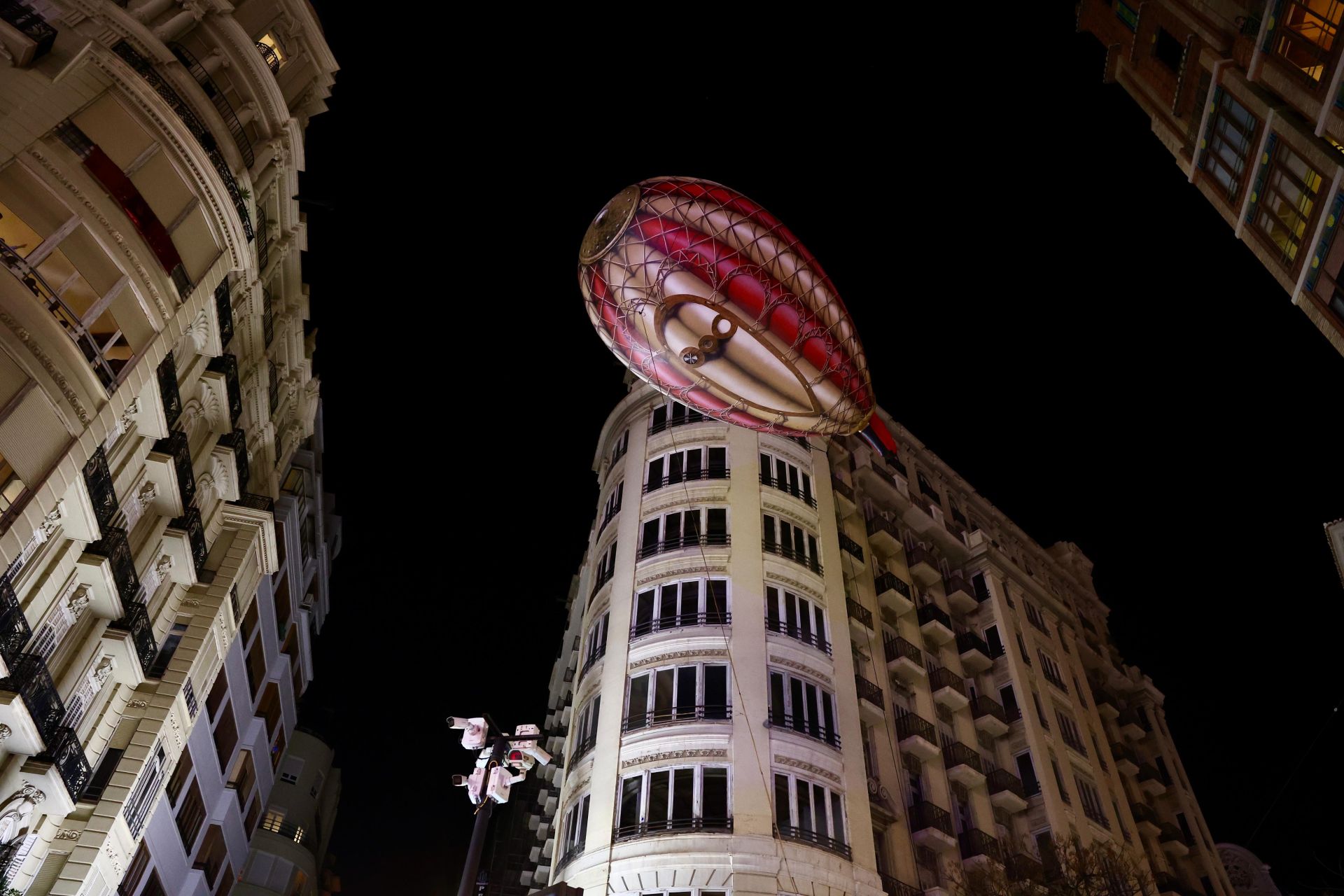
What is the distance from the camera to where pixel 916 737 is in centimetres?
3111

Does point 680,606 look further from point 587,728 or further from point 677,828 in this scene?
point 677,828

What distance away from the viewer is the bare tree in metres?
24.5

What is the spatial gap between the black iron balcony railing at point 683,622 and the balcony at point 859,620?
5.85m

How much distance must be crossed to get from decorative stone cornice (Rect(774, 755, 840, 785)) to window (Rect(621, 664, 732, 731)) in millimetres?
1911

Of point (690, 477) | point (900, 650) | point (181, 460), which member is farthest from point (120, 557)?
point (900, 650)

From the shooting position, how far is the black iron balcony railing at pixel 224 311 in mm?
25438

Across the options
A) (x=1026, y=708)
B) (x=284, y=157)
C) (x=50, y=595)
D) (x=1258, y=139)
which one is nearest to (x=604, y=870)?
(x=50, y=595)

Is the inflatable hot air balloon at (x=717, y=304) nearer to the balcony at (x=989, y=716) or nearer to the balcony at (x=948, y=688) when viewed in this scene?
the balcony at (x=948, y=688)

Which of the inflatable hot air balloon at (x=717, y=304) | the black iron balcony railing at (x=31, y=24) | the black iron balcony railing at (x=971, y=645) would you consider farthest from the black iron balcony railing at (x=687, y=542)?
the black iron balcony railing at (x=31, y=24)

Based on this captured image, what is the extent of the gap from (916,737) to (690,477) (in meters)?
12.1

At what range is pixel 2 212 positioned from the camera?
17828 mm

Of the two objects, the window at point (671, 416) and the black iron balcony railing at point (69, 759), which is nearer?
the black iron balcony railing at point (69, 759)

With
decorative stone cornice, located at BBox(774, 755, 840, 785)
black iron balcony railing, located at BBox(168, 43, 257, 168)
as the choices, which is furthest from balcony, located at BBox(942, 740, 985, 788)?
black iron balcony railing, located at BBox(168, 43, 257, 168)

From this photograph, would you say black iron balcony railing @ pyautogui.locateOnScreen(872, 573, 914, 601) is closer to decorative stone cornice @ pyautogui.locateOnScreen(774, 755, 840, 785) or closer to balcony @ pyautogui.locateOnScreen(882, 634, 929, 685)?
balcony @ pyautogui.locateOnScreen(882, 634, 929, 685)
